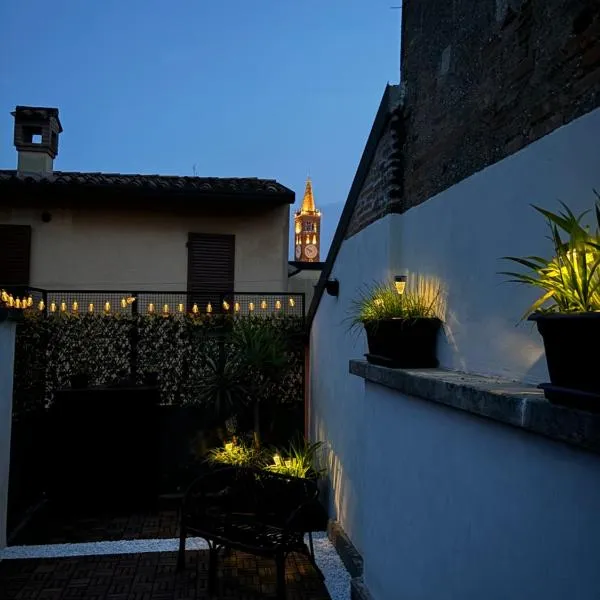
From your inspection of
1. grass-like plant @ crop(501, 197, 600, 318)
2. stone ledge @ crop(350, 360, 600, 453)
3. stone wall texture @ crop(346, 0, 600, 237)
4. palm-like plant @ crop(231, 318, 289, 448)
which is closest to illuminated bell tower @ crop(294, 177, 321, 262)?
palm-like plant @ crop(231, 318, 289, 448)

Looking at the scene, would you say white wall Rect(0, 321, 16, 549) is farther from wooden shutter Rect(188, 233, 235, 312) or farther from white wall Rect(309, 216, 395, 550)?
wooden shutter Rect(188, 233, 235, 312)

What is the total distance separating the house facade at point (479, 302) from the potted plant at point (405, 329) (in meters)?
0.10

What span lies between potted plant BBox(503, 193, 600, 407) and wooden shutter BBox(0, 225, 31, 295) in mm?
9149

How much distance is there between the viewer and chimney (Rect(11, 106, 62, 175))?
33.3ft

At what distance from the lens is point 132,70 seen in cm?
8738

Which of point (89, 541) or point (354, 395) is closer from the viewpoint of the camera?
point (354, 395)

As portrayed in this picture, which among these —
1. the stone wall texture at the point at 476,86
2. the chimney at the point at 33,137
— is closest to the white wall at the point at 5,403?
the stone wall texture at the point at 476,86

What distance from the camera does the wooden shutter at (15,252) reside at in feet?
30.0

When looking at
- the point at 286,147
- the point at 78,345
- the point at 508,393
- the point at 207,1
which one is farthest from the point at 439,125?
the point at 286,147

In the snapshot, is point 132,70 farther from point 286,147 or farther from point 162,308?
point 286,147

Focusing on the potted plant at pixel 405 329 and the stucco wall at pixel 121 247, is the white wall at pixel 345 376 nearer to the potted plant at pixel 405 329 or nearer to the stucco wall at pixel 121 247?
the potted plant at pixel 405 329

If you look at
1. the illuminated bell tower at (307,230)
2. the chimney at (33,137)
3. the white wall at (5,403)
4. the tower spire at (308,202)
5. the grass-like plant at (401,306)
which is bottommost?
the white wall at (5,403)

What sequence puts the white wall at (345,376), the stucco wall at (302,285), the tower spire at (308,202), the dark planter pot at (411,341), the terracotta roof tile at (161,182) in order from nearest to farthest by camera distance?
the dark planter pot at (411,341)
the white wall at (345,376)
the terracotta roof tile at (161,182)
the stucco wall at (302,285)
the tower spire at (308,202)

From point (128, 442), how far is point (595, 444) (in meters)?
6.40
